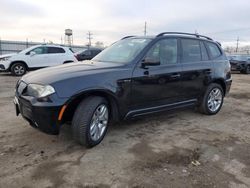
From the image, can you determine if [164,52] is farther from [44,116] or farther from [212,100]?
[44,116]

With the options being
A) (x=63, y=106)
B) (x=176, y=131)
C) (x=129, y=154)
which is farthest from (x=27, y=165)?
(x=176, y=131)

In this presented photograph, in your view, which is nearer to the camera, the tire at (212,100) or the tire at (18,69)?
the tire at (212,100)

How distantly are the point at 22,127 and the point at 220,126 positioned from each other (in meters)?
3.69

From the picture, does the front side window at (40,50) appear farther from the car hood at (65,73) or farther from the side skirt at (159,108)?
the side skirt at (159,108)

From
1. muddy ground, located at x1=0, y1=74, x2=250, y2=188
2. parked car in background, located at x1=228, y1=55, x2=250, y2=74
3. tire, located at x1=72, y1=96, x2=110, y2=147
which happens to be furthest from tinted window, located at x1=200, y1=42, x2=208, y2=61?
parked car in background, located at x1=228, y1=55, x2=250, y2=74

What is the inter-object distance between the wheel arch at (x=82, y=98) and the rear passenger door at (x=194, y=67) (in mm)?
1635

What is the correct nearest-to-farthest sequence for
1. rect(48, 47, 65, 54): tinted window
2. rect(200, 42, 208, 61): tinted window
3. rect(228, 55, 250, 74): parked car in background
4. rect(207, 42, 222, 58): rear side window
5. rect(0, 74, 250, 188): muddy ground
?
rect(0, 74, 250, 188): muddy ground < rect(200, 42, 208, 61): tinted window < rect(207, 42, 222, 58): rear side window < rect(48, 47, 65, 54): tinted window < rect(228, 55, 250, 74): parked car in background

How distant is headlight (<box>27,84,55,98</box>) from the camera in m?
3.57

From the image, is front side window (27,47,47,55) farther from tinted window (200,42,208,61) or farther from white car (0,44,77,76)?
tinted window (200,42,208,61)

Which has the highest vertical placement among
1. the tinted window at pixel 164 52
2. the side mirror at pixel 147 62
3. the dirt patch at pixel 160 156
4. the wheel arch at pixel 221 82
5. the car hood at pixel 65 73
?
the tinted window at pixel 164 52

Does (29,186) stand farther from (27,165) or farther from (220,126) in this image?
(220,126)

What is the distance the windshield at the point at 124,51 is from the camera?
4.57 meters

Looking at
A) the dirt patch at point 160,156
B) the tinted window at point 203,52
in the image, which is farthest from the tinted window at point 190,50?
the dirt patch at point 160,156

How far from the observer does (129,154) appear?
12.4 ft
